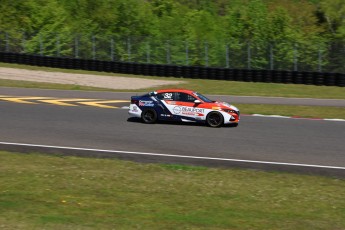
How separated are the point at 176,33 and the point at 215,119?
49.2 meters

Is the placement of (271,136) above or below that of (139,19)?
below

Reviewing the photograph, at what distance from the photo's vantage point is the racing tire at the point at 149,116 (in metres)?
20.9

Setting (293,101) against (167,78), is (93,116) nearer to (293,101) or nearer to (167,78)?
(293,101)

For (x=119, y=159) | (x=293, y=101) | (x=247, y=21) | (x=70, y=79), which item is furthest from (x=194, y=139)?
(x=247, y=21)

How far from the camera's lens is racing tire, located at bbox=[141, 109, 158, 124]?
20875 millimetres

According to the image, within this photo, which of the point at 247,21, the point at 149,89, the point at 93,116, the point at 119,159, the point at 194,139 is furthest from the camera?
the point at 247,21

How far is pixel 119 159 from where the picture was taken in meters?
15.0

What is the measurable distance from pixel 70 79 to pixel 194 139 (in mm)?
19080

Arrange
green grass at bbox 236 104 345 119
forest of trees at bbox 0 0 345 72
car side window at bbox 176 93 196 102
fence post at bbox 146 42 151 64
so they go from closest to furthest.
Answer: car side window at bbox 176 93 196 102, green grass at bbox 236 104 345 119, forest of trees at bbox 0 0 345 72, fence post at bbox 146 42 151 64

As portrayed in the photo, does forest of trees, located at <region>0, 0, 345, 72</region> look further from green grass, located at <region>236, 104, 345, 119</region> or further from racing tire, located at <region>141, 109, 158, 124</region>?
racing tire, located at <region>141, 109, 158, 124</region>

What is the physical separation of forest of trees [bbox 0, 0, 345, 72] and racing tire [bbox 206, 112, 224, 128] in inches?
629

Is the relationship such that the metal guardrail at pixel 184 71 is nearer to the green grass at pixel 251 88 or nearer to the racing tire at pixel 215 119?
the green grass at pixel 251 88

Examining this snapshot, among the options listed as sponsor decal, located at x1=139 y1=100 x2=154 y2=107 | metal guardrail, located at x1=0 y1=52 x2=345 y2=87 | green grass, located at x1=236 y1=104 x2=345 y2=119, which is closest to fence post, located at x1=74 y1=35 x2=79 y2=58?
metal guardrail, located at x1=0 y1=52 x2=345 y2=87

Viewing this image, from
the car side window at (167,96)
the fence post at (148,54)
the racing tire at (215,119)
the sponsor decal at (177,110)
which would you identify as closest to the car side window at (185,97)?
the car side window at (167,96)
